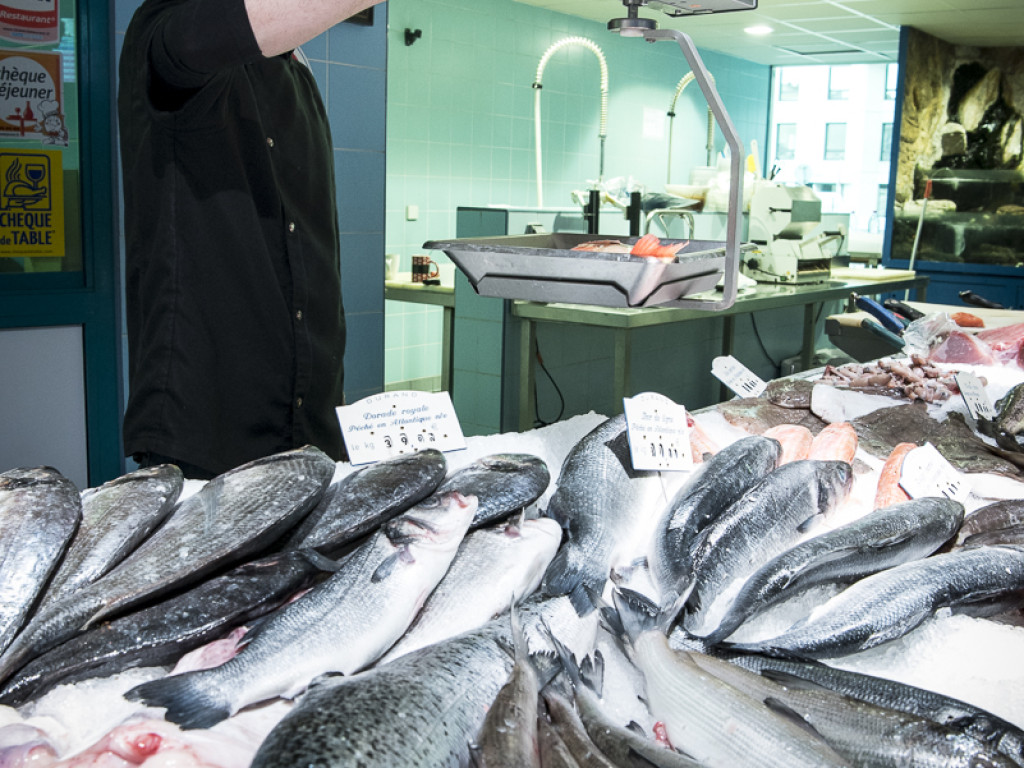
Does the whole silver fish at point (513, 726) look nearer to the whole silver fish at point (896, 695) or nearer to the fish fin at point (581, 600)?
the fish fin at point (581, 600)

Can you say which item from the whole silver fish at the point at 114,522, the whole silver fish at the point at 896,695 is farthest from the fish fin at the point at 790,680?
the whole silver fish at the point at 114,522

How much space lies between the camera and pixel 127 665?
1090mm

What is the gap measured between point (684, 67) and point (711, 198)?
14.6 ft

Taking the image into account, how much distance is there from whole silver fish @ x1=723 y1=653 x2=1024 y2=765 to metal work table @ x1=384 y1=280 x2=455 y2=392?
392cm

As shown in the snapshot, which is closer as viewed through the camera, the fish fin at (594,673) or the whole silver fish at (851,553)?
the fish fin at (594,673)

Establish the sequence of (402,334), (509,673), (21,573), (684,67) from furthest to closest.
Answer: (684,67)
(402,334)
(21,573)
(509,673)

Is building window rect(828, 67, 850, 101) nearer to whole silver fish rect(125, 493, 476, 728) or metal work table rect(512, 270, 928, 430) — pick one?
metal work table rect(512, 270, 928, 430)

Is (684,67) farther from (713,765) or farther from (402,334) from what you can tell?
(713,765)

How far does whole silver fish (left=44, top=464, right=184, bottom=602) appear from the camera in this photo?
1.23m

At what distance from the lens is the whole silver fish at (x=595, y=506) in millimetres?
1352

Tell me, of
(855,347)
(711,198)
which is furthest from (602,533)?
(711,198)

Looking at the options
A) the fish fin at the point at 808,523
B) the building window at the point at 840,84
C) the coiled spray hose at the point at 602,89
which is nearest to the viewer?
the fish fin at the point at 808,523

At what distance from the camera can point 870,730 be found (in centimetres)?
102

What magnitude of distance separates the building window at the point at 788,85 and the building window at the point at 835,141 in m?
0.59
